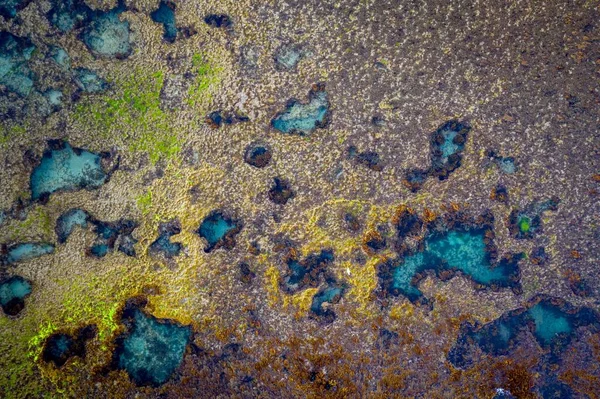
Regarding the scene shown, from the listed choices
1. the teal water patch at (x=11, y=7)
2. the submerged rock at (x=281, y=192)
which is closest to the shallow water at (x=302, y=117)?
the submerged rock at (x=281, y=192)

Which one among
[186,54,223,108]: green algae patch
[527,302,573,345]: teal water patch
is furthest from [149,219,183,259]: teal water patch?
[527,302,573,345]: teal water patch

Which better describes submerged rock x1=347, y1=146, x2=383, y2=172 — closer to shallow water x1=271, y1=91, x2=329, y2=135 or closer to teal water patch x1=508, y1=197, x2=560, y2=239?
shallow water x1=271, y1=91, x2=329, y2=135

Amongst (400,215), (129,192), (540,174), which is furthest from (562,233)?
(129,192)

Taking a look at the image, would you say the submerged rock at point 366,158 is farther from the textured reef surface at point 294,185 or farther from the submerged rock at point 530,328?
the submerged rock at point 530,328

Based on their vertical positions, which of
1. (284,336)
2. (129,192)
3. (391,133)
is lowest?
(284,336)

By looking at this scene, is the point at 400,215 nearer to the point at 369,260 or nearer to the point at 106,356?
the point at 369,260

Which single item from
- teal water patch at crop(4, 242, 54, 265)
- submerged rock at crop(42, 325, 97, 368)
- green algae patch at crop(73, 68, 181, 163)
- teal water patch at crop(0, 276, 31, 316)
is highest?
green algae patch at crop(73, 68, 181, 163)

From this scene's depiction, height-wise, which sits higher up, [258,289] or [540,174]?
[540,174]

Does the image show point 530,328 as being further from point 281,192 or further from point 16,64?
point 16,64
